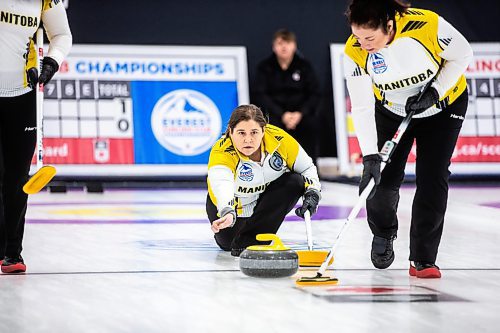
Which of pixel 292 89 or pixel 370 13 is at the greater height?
pixel 292 89

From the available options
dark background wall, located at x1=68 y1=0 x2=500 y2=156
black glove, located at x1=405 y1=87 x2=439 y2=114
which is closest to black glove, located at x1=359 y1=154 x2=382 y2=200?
black glove, located at x1=405 y1=87 x2=439 y2=114

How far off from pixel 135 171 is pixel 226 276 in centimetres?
602

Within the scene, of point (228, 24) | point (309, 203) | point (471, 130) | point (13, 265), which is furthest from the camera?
point (228, 24)

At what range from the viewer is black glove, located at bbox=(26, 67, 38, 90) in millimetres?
3967

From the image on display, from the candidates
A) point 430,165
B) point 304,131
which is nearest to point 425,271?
point 430,165

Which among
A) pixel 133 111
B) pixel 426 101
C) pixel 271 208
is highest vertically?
pixel 133 111

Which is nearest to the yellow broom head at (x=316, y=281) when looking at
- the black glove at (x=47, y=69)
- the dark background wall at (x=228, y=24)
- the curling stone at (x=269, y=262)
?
the curling stone at (x=269, y=262)

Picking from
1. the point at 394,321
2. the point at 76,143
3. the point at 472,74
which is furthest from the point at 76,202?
the point at 394,321

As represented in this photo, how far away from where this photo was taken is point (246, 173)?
4.53 m

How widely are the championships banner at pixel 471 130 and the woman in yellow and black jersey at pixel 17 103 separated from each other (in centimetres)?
618

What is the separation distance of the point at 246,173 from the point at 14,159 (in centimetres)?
110

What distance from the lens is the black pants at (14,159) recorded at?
3.96m

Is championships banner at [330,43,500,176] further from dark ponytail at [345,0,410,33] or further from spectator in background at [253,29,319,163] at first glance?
dark ponytail at [345,0,410,33]

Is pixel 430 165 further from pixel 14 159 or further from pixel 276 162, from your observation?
pixel 14 159
